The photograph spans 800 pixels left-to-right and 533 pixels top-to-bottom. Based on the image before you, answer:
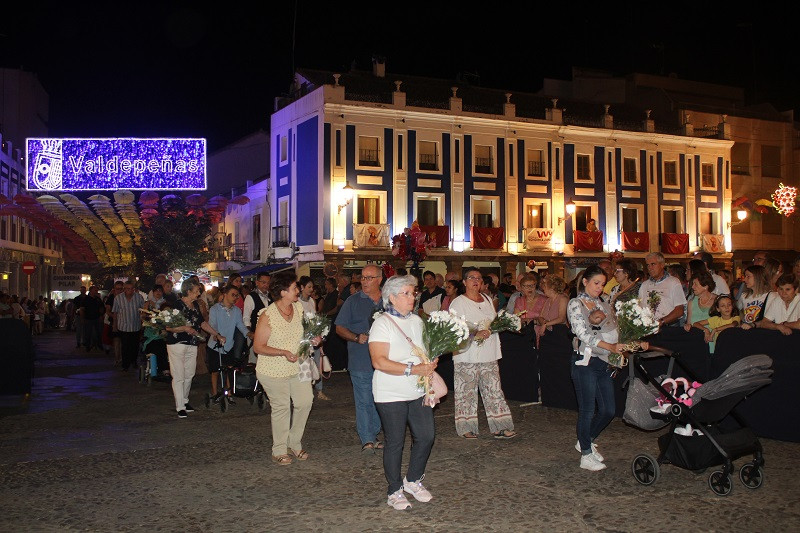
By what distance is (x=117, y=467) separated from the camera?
769 cm

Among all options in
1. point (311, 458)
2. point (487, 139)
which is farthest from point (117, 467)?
point (487, 139)

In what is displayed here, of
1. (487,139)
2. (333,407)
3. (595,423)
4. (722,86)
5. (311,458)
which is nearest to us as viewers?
(595,423)

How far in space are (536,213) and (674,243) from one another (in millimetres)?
8293

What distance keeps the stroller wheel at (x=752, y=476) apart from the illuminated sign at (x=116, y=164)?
32.7 meters

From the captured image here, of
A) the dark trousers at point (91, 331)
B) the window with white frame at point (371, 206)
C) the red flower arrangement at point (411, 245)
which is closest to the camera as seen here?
the red flower arrangement at point (411, 245)

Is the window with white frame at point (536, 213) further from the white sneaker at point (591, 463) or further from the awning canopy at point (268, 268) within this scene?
the white sneaker at point (591, 463)

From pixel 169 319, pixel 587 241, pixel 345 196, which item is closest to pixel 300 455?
pixel 169 319

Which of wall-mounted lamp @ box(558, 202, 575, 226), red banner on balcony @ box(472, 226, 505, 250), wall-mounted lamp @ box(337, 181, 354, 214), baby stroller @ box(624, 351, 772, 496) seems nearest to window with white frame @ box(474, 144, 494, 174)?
red banner on balcony @ box(472, 226, 505, 250)

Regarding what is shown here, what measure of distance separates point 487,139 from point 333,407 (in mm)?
28320

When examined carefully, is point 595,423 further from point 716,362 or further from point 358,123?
point 358,123

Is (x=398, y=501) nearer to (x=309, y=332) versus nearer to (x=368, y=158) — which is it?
(x=309, y=332)

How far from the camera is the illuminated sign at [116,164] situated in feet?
117

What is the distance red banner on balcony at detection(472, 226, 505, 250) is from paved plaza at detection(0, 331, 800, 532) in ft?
87.0

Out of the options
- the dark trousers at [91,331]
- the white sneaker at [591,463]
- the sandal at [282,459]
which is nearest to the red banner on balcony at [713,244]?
the dark trousers at [91,331]
